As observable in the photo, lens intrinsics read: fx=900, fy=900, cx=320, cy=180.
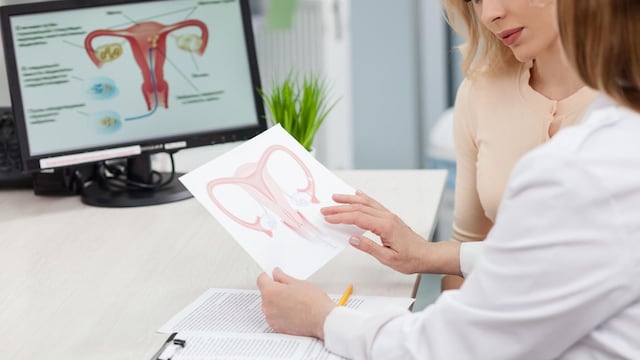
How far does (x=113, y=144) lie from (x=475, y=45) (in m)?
0.74

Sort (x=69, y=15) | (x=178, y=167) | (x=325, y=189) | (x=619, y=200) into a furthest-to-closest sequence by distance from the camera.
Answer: (x=178, y=167)
(x=69, y=15)
(x=325, y=189)
(x=619, y=200)

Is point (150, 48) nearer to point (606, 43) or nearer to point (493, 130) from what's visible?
point (493, 130)

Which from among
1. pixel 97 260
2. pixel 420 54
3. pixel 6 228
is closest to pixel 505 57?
pixel 97 260

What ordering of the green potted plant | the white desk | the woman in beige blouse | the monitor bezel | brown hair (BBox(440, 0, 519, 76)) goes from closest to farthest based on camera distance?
1. the white desk
2. the woman in beige blouse
3. brown hair (BBox(440, 0, 519, 76))
4. the monitor bezel
5. the green potted plant

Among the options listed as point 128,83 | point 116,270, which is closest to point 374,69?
point 128,83

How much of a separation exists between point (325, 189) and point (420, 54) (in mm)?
2533

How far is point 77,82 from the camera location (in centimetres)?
178

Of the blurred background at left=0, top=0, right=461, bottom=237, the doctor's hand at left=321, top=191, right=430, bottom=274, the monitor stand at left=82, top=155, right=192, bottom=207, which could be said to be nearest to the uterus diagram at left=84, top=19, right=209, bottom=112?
the monitor stand at left=82, top=155, right=192, bottom=207

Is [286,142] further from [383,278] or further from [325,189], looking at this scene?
[383,278]

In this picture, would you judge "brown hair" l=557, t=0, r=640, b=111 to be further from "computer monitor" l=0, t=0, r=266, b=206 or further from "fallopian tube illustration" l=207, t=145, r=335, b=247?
"computer monitor" l=0, t=0, r=266, b=206

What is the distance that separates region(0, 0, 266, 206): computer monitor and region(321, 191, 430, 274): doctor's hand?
1.97ft

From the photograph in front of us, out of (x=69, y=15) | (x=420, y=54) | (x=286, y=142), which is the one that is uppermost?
(x=69, y=15)

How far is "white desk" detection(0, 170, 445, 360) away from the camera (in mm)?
1206

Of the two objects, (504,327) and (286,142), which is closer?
(504,327)
